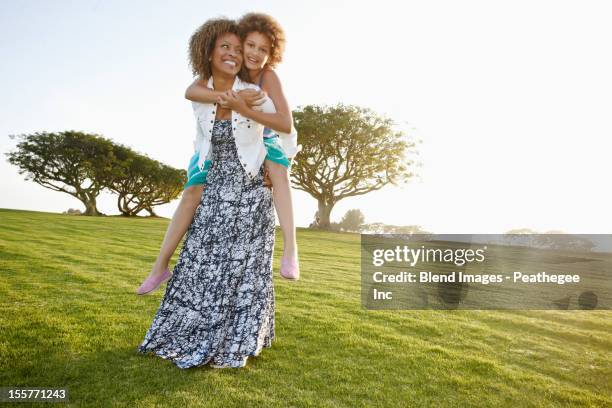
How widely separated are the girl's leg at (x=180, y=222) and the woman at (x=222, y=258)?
0.22 feet

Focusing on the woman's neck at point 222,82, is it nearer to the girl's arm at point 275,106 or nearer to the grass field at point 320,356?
the girl's arm at point 275,106

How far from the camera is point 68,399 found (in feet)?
8.41

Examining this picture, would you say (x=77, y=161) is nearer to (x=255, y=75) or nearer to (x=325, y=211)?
(x=325, y=211)

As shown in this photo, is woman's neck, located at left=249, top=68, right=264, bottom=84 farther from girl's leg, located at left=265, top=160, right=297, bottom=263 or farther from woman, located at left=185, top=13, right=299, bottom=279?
girl's leg, located at left=265, top=160, right=297, bottom=263

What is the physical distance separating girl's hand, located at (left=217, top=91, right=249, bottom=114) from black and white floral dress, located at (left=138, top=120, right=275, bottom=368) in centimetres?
31

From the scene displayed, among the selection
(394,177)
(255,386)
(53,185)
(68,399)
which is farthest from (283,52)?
(53,185)

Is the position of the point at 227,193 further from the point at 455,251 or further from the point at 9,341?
the point at 455,251

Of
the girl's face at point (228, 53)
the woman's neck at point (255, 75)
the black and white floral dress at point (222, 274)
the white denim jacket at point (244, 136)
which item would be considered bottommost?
the black and white floral dress at point (222, 274)

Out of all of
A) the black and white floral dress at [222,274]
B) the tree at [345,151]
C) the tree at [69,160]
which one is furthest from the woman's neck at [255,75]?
the tree at [69,160]

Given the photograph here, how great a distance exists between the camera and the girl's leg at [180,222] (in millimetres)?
3492

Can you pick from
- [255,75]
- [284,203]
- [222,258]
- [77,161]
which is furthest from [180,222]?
[77,161]

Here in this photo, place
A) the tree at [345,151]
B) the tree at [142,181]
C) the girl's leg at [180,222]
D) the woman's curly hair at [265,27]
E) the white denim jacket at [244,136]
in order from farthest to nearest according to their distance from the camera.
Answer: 1. the tree at [142,181]
2. the tree at [345,151]
3. the girl's leg at [180,222]
4. the white denim jacket at [244,136]
5. the woman's curly hair at [265,27]

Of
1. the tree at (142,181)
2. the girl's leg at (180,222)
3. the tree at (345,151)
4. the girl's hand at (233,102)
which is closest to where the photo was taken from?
the girl's hand at (233,102)

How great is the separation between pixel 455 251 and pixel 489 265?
136cm
